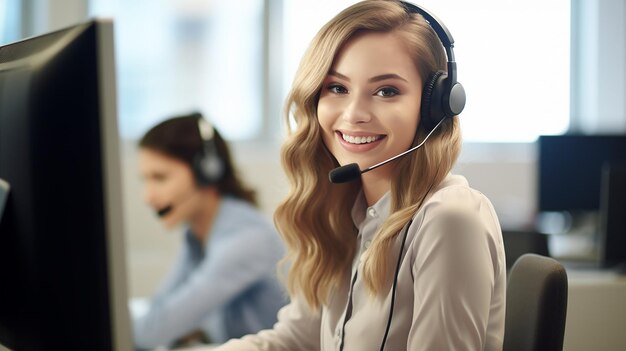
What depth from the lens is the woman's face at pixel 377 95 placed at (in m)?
0.78

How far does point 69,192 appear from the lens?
681 mm

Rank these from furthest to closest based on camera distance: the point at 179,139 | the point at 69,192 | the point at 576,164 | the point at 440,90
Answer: the point at 576,164 < the point at 179,139 < the point at 440,90 < the point at 69,192

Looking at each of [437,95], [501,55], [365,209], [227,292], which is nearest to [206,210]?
[227,292]

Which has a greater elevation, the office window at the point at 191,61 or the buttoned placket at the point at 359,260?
the office window at the point at 191,61

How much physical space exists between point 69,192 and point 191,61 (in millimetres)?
3436

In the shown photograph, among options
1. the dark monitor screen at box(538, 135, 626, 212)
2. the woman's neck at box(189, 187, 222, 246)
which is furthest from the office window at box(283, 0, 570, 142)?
the woman's neck at box(189, 187, 222, 246)

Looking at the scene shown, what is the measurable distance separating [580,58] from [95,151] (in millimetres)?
4090

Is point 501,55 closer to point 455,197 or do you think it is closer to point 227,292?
point 455,197

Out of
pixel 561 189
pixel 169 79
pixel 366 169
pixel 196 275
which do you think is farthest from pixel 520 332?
pixel 169 79

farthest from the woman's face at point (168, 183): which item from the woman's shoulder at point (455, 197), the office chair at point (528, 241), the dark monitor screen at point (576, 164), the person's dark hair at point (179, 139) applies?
the woman's shoulder at point (455, 197)

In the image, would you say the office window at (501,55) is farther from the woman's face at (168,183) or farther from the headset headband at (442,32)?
the woman's face at (168,183)

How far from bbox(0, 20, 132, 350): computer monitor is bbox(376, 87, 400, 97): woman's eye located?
28 centimetres

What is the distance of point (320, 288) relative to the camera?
2.93 ft

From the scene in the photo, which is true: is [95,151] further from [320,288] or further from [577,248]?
[577,248]
